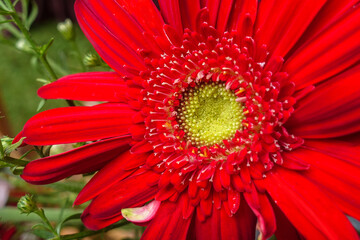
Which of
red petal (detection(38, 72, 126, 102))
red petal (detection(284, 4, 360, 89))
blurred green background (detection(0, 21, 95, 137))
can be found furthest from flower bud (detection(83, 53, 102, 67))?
blurred green background (detection(0, 21, 95, 137))

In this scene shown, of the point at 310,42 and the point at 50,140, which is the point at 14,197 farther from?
the point at 310,42

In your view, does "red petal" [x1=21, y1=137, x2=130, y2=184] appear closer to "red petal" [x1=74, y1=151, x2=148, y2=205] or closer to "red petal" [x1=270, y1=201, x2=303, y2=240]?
"red petal" [x1=74, y1=151, x2=148, y2=205]

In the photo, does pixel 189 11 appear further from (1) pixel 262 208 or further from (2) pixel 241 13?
(1) pixel 262 208

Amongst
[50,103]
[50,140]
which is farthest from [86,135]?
[50,103]

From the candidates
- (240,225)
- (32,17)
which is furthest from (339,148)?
(32,17)

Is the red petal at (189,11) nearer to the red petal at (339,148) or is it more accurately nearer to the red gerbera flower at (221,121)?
the red gerbera flower at (221,121)

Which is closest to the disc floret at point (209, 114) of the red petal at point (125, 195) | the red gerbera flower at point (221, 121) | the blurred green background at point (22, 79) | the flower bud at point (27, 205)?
the red gerbera flower at point (221, 121)
